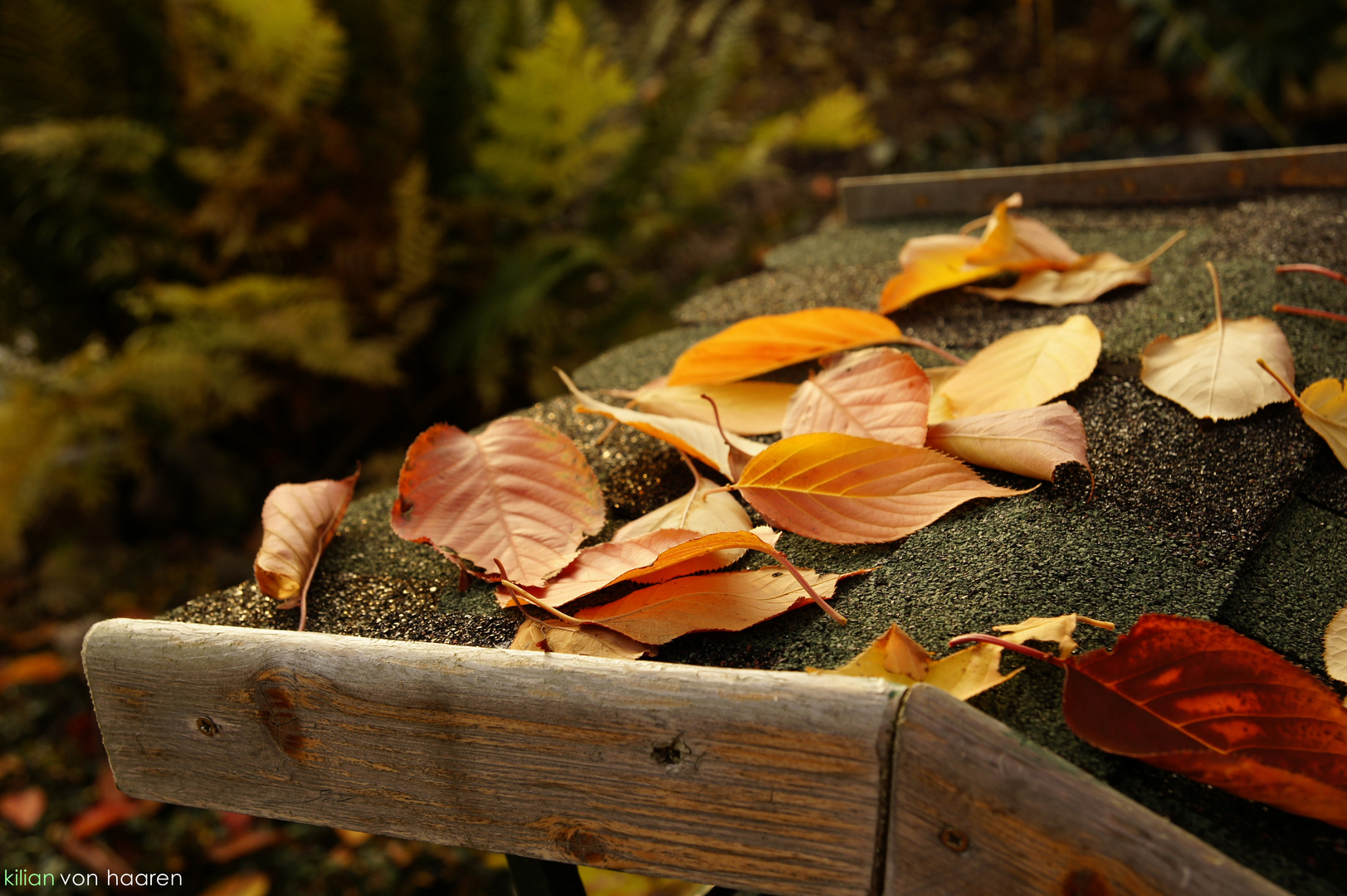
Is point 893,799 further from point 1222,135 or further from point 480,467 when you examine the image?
point 1222,135

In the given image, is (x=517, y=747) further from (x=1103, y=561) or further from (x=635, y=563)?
(x=1103, y=561)

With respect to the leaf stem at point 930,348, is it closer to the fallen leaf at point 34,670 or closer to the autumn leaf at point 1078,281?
the autumn leaf at point 1078,281

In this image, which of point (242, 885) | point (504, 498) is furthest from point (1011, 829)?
point (242, 885)

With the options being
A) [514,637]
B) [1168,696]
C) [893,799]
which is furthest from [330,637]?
[1168,696]

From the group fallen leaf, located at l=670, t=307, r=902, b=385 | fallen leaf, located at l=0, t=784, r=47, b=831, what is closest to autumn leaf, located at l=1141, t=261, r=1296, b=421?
fallen leaf, located at l=670, t=307, r=902, b=385

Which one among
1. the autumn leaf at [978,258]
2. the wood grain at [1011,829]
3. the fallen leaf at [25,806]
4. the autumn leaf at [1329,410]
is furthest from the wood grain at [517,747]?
the fallen leaf at [25,806]
